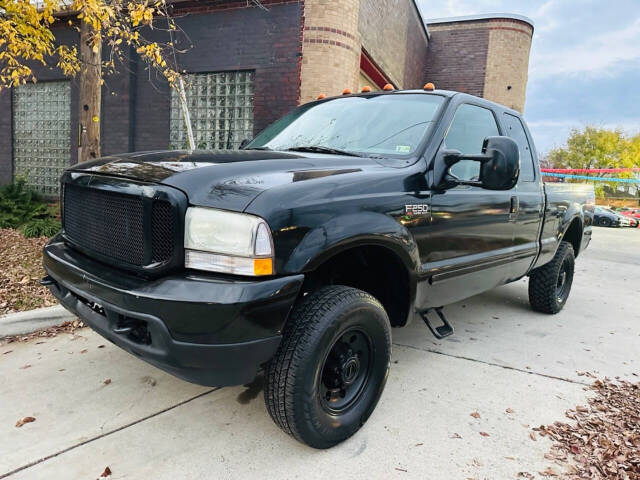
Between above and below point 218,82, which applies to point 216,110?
below

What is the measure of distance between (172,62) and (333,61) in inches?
132

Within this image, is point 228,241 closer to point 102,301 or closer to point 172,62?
point 102,301

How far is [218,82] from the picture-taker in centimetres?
908

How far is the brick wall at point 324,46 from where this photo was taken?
821 cm

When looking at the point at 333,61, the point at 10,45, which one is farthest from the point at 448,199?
the point at 333,61

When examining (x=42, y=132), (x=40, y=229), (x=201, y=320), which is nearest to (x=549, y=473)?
(x=201, y=320)

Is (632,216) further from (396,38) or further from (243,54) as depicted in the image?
(243,54)

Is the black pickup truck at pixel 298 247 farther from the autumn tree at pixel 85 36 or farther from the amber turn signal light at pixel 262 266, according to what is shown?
the autumn tree at pixel 85 36

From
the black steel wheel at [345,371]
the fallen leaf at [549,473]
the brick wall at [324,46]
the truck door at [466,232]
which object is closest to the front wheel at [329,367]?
the black steel wheel at [345,371]

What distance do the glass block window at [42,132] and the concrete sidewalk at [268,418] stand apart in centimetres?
820

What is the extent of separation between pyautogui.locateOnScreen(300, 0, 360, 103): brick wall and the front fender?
21.0 ft

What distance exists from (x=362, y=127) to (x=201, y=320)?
6.18 ft

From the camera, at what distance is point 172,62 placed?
30.5 feet

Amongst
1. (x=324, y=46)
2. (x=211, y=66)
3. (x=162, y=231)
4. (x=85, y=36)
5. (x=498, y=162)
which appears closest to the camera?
(x=162, y=231)
